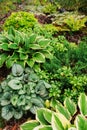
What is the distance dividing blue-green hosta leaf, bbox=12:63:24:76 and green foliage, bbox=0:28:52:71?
214mm

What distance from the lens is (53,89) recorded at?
5.67 metres

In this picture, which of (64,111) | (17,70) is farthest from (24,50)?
(64,111)

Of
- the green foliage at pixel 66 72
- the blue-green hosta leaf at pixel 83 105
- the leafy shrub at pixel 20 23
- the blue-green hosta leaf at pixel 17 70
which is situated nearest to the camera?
the blue-green hosta leaf at pixel 83 105

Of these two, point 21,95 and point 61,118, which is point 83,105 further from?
point 21,95

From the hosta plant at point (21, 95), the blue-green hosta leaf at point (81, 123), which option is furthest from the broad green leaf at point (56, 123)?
the hosta plant at point (21, 95)

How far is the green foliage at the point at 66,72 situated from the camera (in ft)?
18.7

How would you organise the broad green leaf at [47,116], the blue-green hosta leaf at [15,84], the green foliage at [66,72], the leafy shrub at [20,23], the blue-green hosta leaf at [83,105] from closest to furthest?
the broad green leaf at [47,116], the blue-green hosta leaf at [83,105], the blue-green hosta leaf at [15,84], the green foliage at [66,72], the leafy shrub at [20,23]

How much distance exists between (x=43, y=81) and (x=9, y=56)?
0.93 metres

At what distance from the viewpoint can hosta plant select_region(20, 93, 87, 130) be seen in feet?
14.7

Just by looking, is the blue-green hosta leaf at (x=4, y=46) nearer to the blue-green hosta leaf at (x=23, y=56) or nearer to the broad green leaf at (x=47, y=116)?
the blue-green hosta leaf at (x=23, y=56)

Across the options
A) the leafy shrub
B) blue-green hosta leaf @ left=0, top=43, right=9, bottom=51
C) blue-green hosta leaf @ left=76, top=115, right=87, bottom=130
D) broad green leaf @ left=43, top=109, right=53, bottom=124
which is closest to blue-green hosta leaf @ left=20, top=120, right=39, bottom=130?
broad green leaf @ left=43, top=109, right=53, bottom=124

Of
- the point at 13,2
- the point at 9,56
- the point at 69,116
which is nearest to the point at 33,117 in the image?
the point at 69,116

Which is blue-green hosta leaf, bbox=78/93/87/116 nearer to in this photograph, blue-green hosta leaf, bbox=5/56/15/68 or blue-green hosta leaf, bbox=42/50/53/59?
blue-green hosta leaf, bbox=42/50/53/59

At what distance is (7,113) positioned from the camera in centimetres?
551
